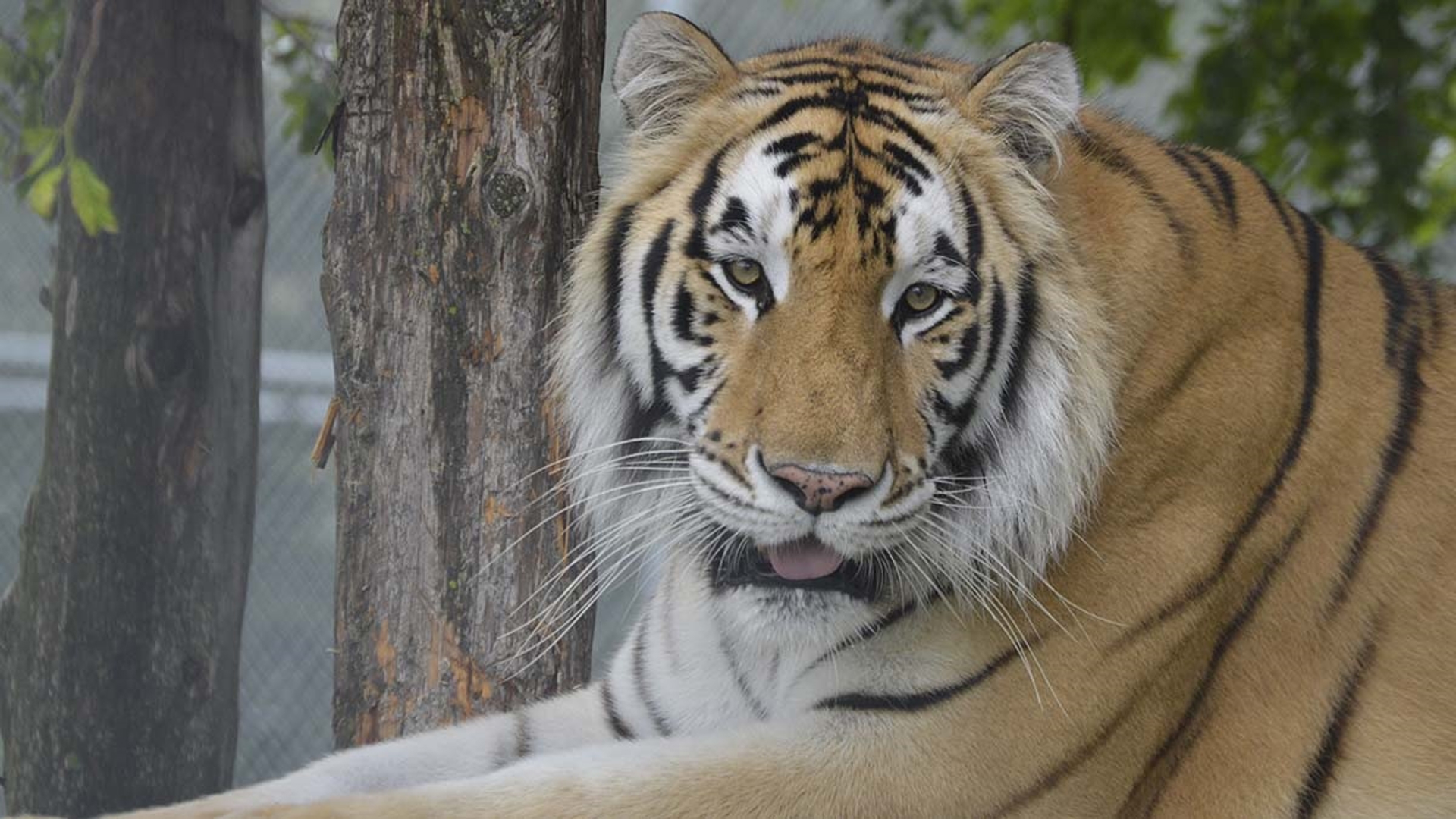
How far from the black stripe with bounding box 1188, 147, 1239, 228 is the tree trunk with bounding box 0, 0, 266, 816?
1589 millimetres

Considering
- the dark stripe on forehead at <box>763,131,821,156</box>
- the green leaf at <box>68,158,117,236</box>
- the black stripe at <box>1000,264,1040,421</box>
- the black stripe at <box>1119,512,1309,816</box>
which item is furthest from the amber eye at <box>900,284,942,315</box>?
the green leaf at <box>68,158,117,236</box>

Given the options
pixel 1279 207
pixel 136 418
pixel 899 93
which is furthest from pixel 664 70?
pixel 136 418

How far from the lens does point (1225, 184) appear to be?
2045mm

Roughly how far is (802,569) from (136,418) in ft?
4.27

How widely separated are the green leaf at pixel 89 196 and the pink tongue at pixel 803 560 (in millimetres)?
1334

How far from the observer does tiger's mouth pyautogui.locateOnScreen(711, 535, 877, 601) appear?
1759 mm

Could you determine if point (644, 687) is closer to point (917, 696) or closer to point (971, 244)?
point (917, 696)

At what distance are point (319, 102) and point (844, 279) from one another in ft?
5.12

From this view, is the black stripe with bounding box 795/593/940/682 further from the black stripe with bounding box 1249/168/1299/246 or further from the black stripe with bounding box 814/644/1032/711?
the black stripe with bounding box 1249/168/1299/246

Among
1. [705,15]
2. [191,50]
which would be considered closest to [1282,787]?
[191,50]

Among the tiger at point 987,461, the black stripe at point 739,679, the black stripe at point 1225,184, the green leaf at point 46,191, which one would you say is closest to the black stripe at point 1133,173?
the tiger at point 987,461

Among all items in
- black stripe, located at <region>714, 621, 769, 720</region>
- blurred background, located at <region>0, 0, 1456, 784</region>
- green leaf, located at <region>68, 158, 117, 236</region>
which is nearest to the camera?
black stripe, located at <region>714, 621, 769, 720</region>

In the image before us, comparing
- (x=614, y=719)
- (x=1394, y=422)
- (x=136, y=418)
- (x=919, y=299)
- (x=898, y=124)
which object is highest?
(x=898, y=124)

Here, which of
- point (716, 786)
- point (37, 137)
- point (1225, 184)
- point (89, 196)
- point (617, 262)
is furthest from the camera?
point (37, 137)
